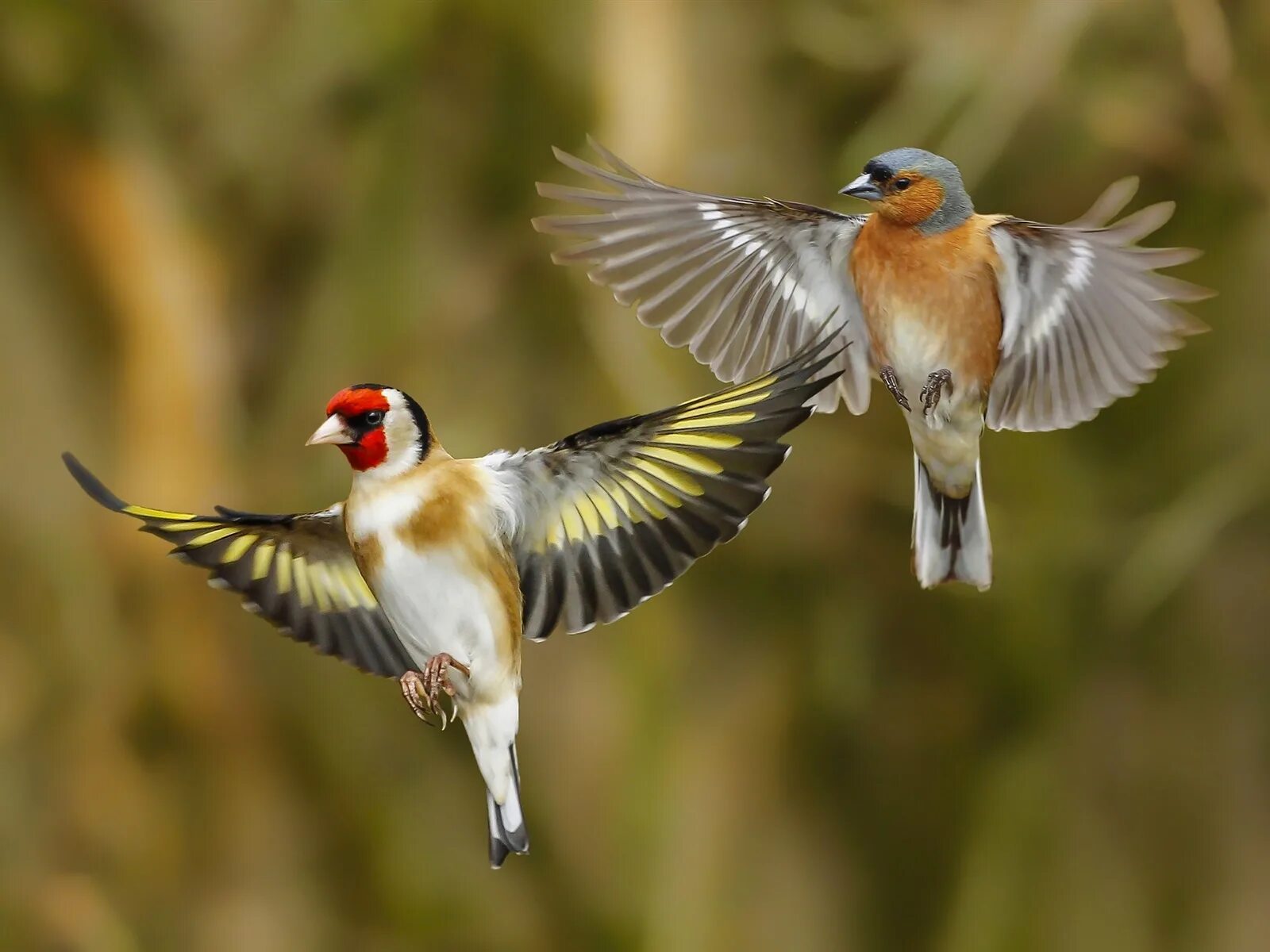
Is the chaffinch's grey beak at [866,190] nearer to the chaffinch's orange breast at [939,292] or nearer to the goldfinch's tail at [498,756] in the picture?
the chaffinch's orange breast at [939,292]

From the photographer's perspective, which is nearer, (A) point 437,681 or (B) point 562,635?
(A) point 437,681

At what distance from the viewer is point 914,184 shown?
56 centimetres

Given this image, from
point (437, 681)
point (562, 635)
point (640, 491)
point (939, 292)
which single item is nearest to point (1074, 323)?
point (939, 292)

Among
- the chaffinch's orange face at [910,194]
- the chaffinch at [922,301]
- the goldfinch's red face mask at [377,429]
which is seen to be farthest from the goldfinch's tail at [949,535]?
the goldfinch's red face mask at [377,429]

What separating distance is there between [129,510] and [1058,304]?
0.37 m

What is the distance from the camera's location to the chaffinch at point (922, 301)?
22.0 inches

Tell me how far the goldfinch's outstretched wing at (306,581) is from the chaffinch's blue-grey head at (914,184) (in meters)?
0.25

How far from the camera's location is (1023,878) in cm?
164

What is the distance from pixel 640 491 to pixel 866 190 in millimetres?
145

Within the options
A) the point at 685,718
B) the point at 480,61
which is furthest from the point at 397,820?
the point at 480,61

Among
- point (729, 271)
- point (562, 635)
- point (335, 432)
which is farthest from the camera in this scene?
point (562, 635)

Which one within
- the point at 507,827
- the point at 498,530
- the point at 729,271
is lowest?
the point at 507,827

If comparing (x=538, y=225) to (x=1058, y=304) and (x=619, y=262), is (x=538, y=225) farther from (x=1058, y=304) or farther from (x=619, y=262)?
(x=1058, y=304)

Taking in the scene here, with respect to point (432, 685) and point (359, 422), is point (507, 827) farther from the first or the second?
point (359, 422)
